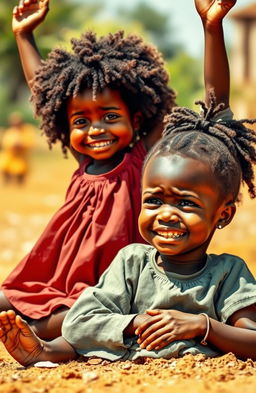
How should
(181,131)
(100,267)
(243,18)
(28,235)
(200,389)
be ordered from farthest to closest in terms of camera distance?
(243,18) < (28,235) < (100,267) < (181,131) < (200,389)

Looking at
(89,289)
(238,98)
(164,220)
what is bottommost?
(89,289)

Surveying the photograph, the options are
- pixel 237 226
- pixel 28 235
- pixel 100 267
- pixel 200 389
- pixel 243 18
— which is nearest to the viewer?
pixel 200 389

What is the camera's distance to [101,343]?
4.25m

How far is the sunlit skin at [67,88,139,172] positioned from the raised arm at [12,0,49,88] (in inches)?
23.1

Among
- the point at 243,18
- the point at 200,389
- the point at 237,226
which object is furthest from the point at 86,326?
the point at 243,18

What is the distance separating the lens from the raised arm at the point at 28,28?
219 inches

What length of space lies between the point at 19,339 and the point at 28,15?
7.73 ft

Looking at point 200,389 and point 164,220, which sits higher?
point 164,220

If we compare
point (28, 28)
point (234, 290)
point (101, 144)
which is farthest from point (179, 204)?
point (28, 28)

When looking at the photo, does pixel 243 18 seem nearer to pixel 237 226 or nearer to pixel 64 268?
pixel 237 226

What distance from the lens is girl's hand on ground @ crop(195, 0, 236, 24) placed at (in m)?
4.56

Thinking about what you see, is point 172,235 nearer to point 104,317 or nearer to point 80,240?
point 104,317

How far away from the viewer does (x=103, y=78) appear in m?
5.05

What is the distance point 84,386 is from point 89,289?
0.88 metres
